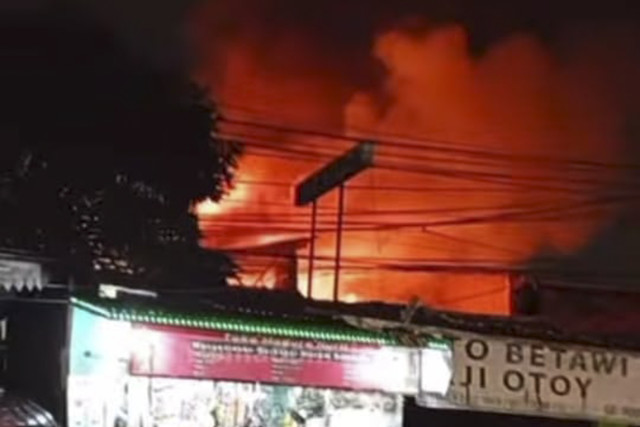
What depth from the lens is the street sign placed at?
1747cm

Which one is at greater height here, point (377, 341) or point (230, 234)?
point (230, 234)

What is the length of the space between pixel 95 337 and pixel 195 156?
9.09 meters

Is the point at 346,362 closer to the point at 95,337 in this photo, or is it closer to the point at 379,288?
the point at 95,337

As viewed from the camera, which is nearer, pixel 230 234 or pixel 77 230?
pixel 77 230

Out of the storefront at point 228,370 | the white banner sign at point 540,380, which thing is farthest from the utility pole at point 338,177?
the white banner sign at point 540,380

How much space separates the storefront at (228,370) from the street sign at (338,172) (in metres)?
4.13

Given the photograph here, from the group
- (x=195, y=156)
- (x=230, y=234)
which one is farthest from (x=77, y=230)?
(x=230, y=234)

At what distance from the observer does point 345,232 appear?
26.0m

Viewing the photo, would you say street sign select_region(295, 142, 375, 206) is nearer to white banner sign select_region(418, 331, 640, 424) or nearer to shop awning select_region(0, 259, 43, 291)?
white banner sign select_region(418, 331, 640, 424)

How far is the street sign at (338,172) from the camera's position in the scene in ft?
57.3

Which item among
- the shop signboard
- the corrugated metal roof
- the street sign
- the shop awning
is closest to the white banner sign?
the corrugated metal roof

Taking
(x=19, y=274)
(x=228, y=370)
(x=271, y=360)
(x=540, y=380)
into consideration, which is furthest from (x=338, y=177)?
(x=19, y=274)

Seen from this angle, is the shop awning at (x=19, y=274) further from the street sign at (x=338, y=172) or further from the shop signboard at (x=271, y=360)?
the street sign at (x=338, y=172)

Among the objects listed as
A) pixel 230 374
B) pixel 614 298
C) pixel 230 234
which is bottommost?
pixel 230 374
